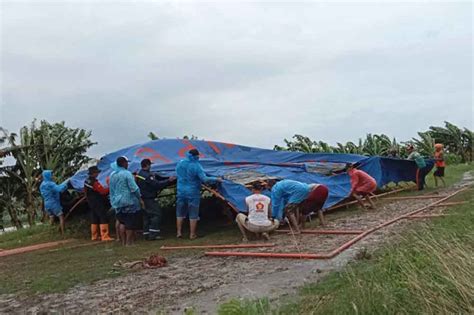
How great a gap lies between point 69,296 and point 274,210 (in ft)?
14.6

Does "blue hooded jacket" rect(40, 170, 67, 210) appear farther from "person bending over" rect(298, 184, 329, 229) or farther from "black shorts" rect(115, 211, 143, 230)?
"person bending over" rect(298, 184, 329, 229)

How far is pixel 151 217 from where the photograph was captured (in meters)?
10.9

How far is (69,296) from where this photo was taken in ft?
20.3

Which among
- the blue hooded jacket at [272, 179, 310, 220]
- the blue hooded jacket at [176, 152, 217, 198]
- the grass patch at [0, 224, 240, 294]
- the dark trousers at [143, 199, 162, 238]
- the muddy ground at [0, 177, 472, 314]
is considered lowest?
the grass patch at [0, 224, 240, 294]

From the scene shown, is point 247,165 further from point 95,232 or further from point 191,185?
point 95,232

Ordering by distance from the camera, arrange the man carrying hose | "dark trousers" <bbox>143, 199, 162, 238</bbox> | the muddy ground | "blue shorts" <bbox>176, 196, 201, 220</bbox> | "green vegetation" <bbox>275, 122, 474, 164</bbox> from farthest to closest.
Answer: "green vegetation" <bbox>275, 122, 474, 164</bbox> < "dark trousers" <bbox>143, 199, 162, 238</bbox> < "blue shorts" <bbox>176, 196, 201, 220</bbox> < the man carrying hose < the muddy ground

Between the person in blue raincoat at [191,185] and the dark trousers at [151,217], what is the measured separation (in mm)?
561

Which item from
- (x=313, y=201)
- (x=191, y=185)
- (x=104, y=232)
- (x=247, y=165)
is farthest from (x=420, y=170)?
(x=104, y=232)

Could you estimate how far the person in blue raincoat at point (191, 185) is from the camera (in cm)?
1036

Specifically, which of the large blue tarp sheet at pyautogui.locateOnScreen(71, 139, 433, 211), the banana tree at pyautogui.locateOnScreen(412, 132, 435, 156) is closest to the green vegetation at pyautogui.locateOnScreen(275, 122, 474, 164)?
the banana tree at pyautogui.locateOnScreen(412, 132, 435, 156)

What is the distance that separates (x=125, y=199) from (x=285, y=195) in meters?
2.94

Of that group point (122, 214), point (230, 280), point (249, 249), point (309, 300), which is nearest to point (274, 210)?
point (249, 249)

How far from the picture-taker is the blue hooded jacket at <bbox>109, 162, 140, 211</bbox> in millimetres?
9727

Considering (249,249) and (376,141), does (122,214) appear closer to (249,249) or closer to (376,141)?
(249,249)
